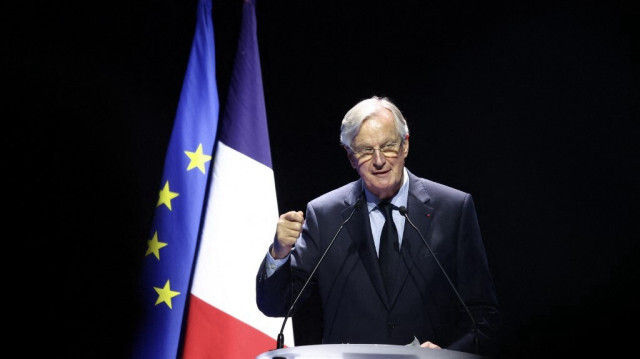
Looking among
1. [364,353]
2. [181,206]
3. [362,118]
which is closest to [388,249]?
[362,118]

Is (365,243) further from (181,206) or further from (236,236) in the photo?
(181,206)

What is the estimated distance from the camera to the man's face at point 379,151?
203 cm

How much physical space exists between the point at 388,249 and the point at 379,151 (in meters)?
0.32

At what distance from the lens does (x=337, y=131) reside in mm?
3236

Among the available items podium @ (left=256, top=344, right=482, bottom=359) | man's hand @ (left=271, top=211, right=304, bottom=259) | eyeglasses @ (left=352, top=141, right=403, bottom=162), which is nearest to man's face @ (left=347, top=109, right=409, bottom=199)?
eyeglasses @ (left=352, top=141, right=403, bottom=162)

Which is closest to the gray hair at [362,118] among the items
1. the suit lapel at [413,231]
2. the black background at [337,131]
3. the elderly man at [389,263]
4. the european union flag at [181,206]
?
the elderly man at [389,263]

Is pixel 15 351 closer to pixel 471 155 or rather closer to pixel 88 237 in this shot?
pixel 88 237

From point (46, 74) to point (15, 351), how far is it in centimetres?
145

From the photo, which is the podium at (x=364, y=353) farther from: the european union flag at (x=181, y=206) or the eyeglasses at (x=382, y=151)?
the european union flag at (x=181, y=206)

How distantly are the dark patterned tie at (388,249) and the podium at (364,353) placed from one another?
2.52ft

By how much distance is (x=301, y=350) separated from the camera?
122cm

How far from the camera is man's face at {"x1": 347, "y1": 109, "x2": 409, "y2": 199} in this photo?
203cm

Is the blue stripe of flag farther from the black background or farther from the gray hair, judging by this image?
the gray hair

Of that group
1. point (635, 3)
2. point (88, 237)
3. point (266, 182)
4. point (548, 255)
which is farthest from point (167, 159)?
point (635, 3)
